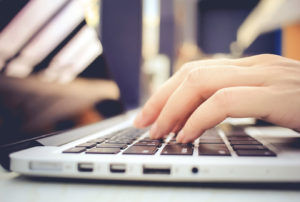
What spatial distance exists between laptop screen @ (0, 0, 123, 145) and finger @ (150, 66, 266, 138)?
231 millimetres

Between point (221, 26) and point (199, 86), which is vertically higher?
point (221, 26)

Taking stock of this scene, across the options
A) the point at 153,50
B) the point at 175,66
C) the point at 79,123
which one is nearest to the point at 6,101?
the point at 79,123

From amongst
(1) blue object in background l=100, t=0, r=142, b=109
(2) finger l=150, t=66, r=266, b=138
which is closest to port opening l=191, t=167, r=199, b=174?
(2) finger l=150, t=66, r=266, b=138

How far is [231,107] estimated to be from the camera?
1.44ft

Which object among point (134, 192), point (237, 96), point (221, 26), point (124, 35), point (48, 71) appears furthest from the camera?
point (221, 26)

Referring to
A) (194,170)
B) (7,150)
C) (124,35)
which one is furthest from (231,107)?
(124,35)

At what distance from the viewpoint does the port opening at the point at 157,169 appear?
317 millimetres

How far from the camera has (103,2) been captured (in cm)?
142

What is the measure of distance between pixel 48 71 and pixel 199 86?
0.33 meters

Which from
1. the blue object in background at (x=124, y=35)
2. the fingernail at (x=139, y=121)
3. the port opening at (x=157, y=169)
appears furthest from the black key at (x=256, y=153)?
the blue object in background at (x=124, y=35)

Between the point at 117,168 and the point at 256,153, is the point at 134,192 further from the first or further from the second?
the point at 256,153

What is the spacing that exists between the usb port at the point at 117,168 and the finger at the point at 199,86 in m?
0.20

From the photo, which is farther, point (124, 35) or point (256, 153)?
point (124, 35)

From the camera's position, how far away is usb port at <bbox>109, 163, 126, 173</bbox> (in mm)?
322
